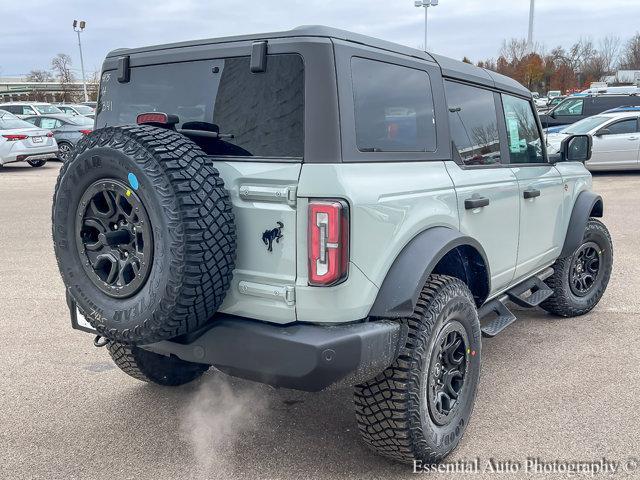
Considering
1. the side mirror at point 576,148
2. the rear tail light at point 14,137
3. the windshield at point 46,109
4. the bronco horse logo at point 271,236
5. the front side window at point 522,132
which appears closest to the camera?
the bronco horse logo at point 271,236

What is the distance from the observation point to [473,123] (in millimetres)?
3580

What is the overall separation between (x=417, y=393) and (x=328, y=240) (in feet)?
2.81

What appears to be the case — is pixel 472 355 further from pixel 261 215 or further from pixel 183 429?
pixel 183 429

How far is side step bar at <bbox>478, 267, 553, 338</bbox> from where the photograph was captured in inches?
143

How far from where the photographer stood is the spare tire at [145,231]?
7.70 feet

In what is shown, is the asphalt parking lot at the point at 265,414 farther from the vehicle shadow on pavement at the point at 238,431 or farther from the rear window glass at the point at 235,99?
the rear window glass at the point at 235,99

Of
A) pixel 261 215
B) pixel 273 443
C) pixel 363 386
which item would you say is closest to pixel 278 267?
pixel 261 215

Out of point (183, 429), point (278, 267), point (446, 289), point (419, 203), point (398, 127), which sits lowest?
point (183, 429)

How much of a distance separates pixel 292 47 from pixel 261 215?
72 centimetres

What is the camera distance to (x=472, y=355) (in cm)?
313

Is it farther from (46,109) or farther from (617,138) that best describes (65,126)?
(617,138)

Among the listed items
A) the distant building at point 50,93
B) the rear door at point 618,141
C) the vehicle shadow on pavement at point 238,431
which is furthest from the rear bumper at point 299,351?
the distant building at point 50,93

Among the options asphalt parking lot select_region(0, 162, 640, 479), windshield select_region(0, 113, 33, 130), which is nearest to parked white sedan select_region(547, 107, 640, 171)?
asphalt parking lot select_region(0, 162, 640, 479)

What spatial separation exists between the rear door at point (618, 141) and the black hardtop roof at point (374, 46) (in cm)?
1104
